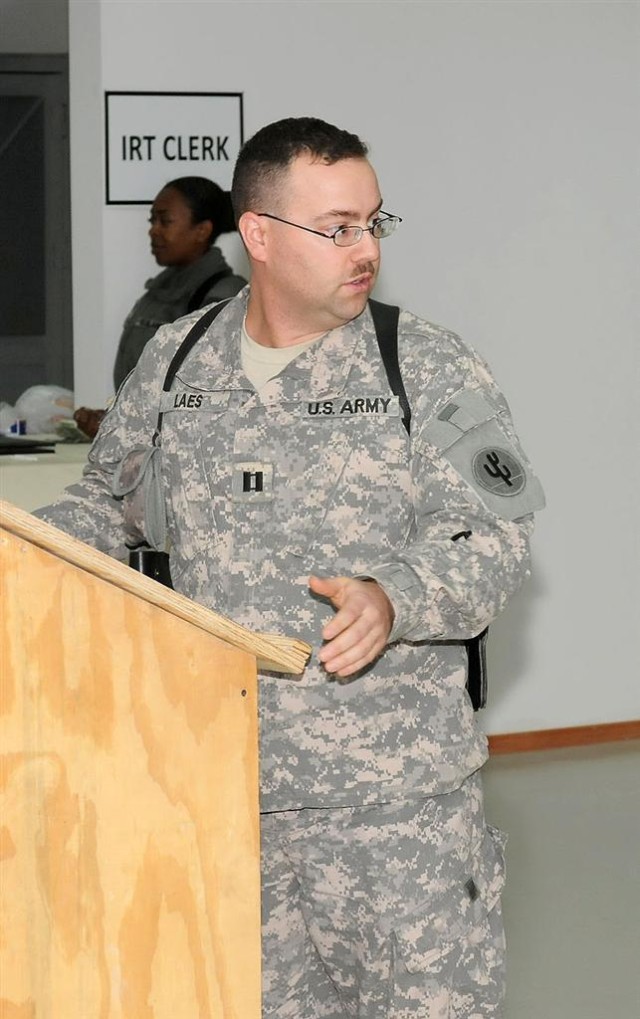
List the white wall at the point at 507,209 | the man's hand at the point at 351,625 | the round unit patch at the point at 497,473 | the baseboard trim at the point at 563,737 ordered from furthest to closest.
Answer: the baseboard trim at the point at 563,737 → the white wall at the point at 507,209 → the round unit patch at the point at 497,473 → the man's hand at the point at 351,625

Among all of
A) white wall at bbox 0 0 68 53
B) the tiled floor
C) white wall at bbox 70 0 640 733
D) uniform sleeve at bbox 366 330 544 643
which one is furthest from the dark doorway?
uniform sleeve at bbox 366 330 544 643

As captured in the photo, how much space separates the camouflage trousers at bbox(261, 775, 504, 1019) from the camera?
74.7 inches

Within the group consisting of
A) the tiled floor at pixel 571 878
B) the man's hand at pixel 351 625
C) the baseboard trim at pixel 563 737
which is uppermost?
the man's hand at pixel 351 625

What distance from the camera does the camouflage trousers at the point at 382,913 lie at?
6.23ft

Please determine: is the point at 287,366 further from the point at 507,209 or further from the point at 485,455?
the point at 507,209

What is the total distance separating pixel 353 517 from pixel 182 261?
2.69 meters

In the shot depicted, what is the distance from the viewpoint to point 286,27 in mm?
4660

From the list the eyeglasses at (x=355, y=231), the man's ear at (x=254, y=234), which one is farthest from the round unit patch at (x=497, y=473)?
the man's ear at (x=254, y=234)

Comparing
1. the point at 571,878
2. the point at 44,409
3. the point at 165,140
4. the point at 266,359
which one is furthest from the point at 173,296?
the point at 266,359

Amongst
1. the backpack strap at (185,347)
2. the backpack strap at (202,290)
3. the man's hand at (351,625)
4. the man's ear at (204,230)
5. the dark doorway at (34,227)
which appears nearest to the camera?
the man's hand at (351,625)

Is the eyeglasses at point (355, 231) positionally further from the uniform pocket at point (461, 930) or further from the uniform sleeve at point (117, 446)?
the uniform pocket at point (461, 930)

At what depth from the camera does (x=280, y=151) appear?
201cm

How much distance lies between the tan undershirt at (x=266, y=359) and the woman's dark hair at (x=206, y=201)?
98.5 inches

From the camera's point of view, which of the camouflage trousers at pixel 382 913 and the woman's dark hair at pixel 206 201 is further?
the woman's dark hair at pixel 206 201
